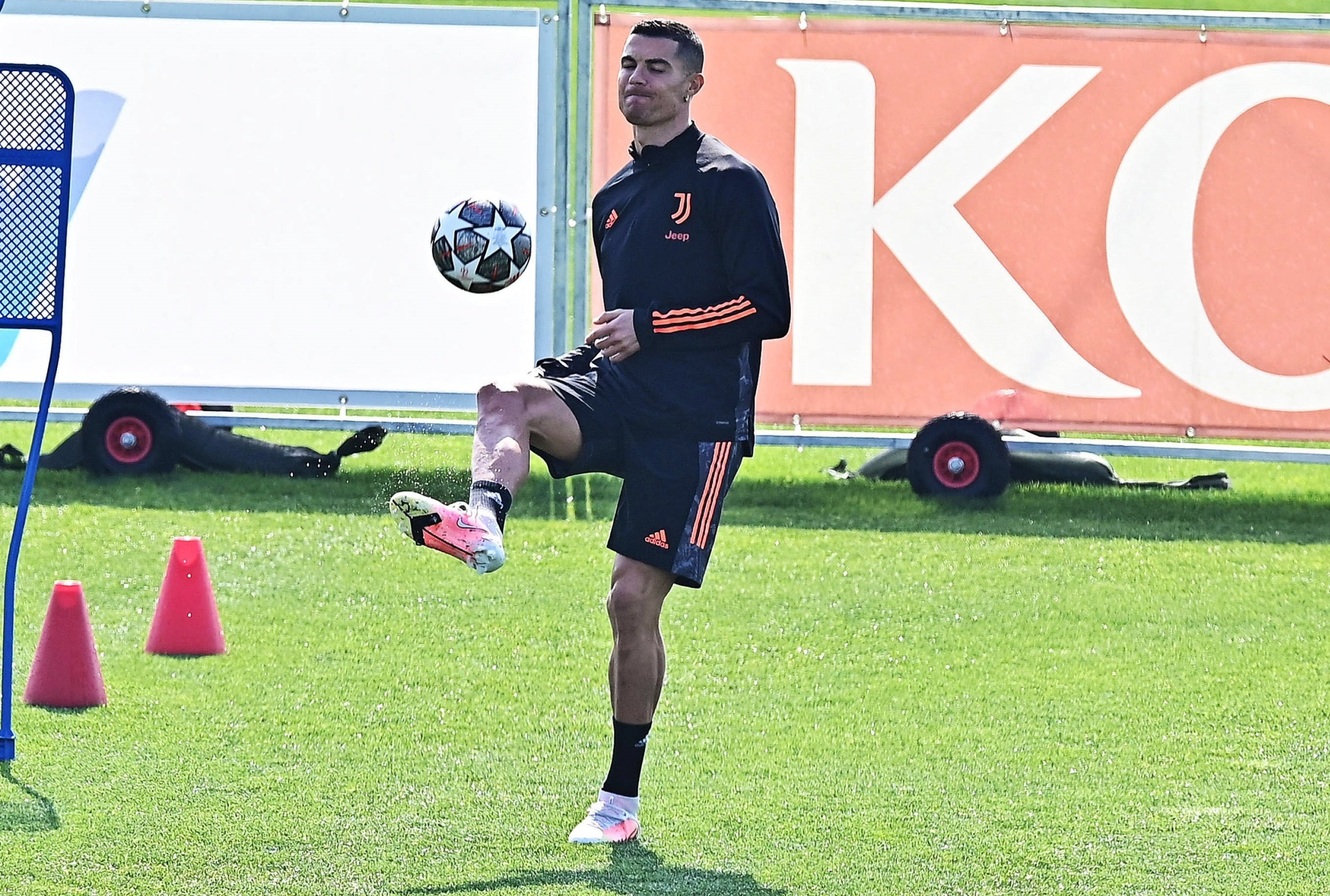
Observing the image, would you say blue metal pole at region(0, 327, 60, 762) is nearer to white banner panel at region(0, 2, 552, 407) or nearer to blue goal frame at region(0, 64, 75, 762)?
blue goal frame at region(0, 64, 75, 762)

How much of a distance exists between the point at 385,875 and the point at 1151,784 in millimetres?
2427

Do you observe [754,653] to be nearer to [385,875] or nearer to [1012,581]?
[1012,581]

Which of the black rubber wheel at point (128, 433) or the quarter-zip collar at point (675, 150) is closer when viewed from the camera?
the quarter-zip collar at point (675, 150)

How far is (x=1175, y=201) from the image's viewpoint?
11289 mm

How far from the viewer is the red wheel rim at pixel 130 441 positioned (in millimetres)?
11242

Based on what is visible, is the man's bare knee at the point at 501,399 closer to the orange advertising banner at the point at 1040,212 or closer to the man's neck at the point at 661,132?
the man's neck at the point at 661,132

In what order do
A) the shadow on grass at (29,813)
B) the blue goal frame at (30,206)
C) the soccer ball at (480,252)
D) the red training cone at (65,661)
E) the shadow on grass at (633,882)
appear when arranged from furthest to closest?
the soccer ball at (480,252) → the red training cone at (65,661) → the blue goal frame at (30,206) → the shadow on grass at (29,813) → the shadow on grass at (633,882)

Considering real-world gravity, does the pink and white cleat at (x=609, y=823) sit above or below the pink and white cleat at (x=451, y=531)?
below

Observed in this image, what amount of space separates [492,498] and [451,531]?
0.19 meters

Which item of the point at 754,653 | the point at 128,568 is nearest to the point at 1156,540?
the point at 754,653

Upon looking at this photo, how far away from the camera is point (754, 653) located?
764 centimetres

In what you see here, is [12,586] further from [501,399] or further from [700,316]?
[700,316]

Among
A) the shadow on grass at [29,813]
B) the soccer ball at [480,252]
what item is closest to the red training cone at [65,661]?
the shadow on grass at [29,813]

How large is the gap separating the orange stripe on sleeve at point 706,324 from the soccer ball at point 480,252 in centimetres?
228
